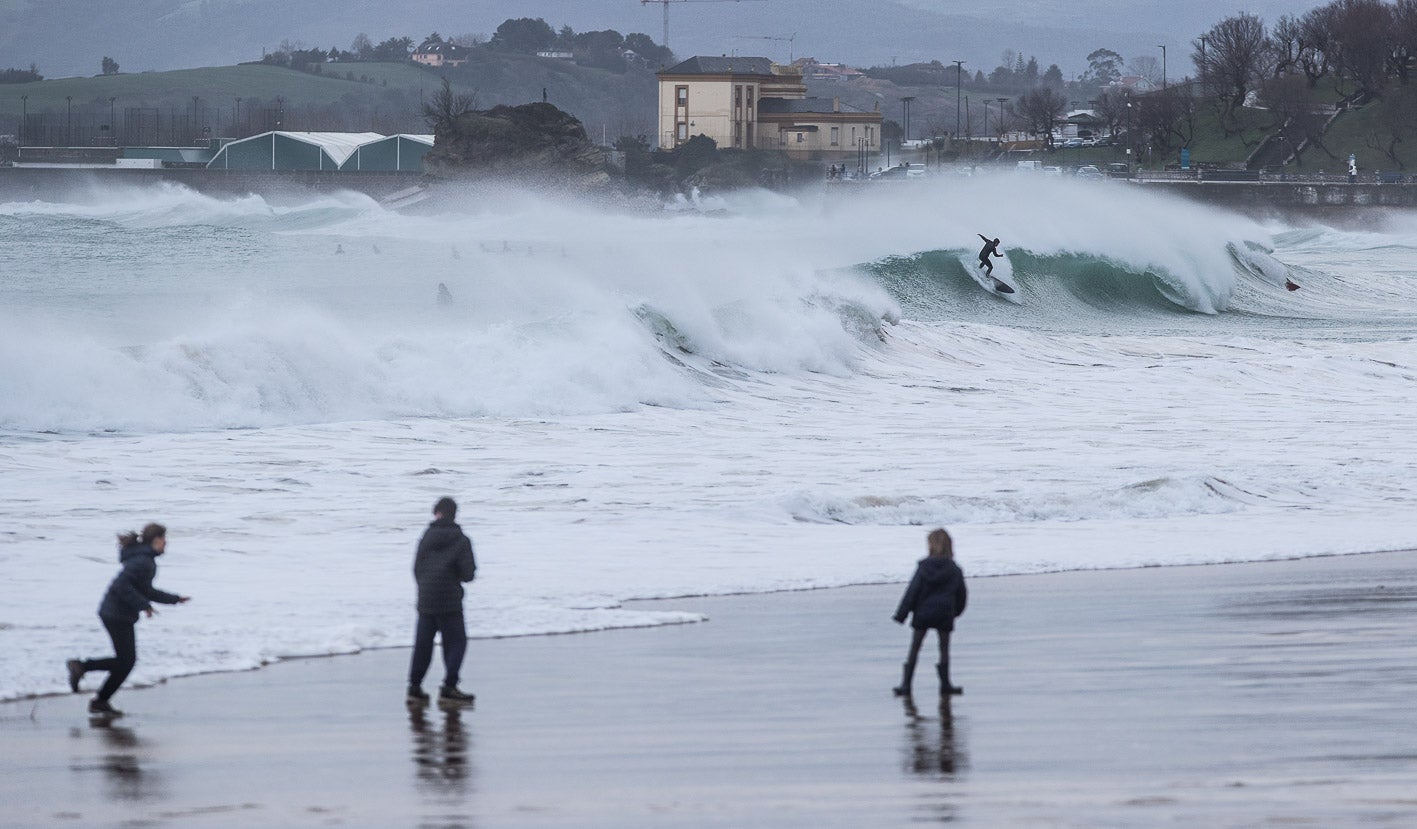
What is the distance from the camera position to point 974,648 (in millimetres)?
9008

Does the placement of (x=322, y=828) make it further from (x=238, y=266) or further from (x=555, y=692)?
(x=238, y=266)

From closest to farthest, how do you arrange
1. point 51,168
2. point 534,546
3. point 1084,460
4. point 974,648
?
point 974,648, point 534,546, point 1084,460, point 51,168

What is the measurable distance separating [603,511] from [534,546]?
64.9 inches

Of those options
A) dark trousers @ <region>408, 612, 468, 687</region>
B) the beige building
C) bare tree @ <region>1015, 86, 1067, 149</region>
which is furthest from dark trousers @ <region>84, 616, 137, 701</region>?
the beige building

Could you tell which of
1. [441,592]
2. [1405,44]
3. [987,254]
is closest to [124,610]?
[441,592]

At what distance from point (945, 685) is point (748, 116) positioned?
13092cm

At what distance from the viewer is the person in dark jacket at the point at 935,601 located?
313 inches

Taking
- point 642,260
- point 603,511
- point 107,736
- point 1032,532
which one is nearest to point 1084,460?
point 1032,532

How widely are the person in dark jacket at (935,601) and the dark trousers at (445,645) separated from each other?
6.76ft

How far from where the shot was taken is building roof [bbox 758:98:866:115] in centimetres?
13775

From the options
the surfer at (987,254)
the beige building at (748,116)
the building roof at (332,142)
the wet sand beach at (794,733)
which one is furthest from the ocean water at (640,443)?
the beige building at (748,116)

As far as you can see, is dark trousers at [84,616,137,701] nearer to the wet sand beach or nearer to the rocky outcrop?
the wet sand beach

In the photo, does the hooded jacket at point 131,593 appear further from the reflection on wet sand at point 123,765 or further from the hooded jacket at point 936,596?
the hooded jacket at point 936,596

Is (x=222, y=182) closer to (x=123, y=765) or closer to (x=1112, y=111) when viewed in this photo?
(x=1112, y=111)
